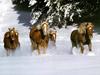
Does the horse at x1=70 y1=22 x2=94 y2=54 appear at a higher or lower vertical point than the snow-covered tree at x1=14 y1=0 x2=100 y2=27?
lower

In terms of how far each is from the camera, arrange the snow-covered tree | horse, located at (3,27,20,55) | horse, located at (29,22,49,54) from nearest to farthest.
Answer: horse, located at (29,22,49,54) → horse, located at (3,27,20,55) → the snow-covered tree

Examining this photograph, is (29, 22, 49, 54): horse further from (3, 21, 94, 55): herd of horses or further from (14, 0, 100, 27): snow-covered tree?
(14, 0, 100, 27): snow-covered tree

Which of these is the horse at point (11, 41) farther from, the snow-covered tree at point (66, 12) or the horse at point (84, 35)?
the snow-covered tree at point (66, 12)

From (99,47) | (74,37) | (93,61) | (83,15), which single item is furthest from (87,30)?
(83,15)

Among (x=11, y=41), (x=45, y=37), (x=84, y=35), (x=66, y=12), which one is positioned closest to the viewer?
(x=84, y=35)

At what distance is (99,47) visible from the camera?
15.0 m

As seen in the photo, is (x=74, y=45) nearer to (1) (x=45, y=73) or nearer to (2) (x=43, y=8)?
(1) (x=45, y=73)

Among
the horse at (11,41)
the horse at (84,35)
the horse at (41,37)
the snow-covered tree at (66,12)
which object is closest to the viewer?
the horse at (84,35)

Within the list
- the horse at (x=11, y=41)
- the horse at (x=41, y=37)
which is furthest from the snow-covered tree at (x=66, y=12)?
the horse at (x=41, y=37)

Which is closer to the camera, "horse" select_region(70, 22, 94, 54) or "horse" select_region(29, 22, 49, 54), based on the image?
"horse" select_region(70, 22, 94, 54)

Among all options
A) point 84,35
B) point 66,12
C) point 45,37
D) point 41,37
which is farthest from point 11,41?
point 66,12

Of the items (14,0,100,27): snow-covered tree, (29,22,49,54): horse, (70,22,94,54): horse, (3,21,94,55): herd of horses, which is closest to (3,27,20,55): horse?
(3,21,94,55): herd of horses

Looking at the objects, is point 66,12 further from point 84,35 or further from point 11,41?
point 84,35

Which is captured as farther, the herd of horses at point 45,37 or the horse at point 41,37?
the horse at point 41,37
